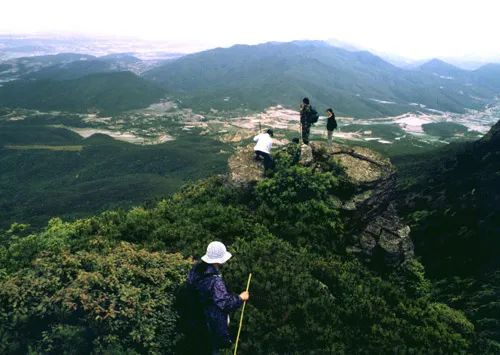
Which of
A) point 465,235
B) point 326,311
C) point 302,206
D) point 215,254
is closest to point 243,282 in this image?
point 326,311

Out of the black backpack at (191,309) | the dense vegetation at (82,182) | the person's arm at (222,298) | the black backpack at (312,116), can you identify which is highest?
the black backpack at (312,116)

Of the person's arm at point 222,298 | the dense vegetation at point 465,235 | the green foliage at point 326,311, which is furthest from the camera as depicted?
the dense vegetation at point 465,235

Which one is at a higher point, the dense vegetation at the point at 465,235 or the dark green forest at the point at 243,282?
the dark green forest at the point at 243,282

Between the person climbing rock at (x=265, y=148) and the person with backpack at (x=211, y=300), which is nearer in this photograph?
the person with backpack at (x=211, y=300)

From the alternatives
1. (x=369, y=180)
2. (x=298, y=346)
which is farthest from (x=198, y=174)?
(x=298, y=346)

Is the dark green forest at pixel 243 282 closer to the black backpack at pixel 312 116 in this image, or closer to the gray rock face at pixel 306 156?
the gray rock face at pixel 306 156

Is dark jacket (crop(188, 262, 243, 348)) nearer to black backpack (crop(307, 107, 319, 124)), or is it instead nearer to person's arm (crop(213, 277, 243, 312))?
person's arm (crop(213, 277, 243, 312))

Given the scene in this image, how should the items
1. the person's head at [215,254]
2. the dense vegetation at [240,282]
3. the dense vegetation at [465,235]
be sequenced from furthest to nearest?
1. the dense vegetation at [465,235]
2. the dense vegetation at [240,282]
3. the person's head at [215,254]

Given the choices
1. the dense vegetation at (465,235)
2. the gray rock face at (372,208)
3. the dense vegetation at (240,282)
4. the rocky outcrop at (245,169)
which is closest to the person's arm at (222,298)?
the dense vegetation at (240,282)
